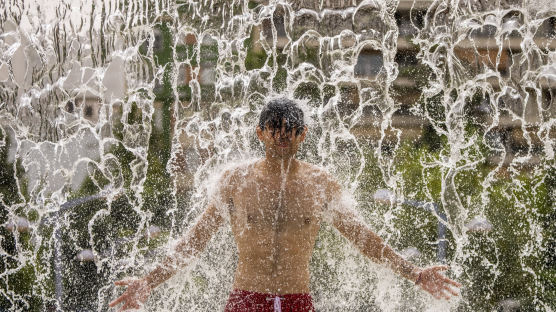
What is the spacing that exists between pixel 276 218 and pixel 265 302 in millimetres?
366

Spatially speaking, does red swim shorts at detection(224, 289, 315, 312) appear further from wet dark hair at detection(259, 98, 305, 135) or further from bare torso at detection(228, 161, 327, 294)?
wet dark hair at detection(259, 98, 305, 135)

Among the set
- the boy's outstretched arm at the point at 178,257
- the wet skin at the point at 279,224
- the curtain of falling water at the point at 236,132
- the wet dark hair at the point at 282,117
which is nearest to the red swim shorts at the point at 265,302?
the wet skin at the point at 279,224

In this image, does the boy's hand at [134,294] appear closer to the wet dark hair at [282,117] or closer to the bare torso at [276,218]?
the bare torso at [276,218]

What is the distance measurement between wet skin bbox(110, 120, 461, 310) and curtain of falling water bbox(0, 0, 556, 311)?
5.99 ft

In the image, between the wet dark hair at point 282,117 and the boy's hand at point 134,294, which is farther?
the boy's hand at point 134,294

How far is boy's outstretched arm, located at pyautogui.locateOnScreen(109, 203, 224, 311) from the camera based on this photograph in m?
2.74

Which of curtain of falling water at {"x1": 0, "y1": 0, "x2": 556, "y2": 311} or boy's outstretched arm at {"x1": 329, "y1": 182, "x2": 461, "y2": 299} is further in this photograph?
curtain of falling water at {"x1": 0, "y1": 0, "x2": 556, "y2": 311}

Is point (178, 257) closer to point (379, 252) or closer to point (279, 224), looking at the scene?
point (279, 224)

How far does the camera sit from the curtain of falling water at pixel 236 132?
5289 millimetres

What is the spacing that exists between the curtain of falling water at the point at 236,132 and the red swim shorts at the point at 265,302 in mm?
1891

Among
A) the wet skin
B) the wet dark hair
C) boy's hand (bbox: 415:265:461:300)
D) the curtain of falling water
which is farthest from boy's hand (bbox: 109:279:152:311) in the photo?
the curtain of falling water

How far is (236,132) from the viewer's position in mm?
6746

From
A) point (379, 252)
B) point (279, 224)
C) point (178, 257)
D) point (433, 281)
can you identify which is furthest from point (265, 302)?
point (433, 281)

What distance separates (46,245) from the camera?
5.60 meters
